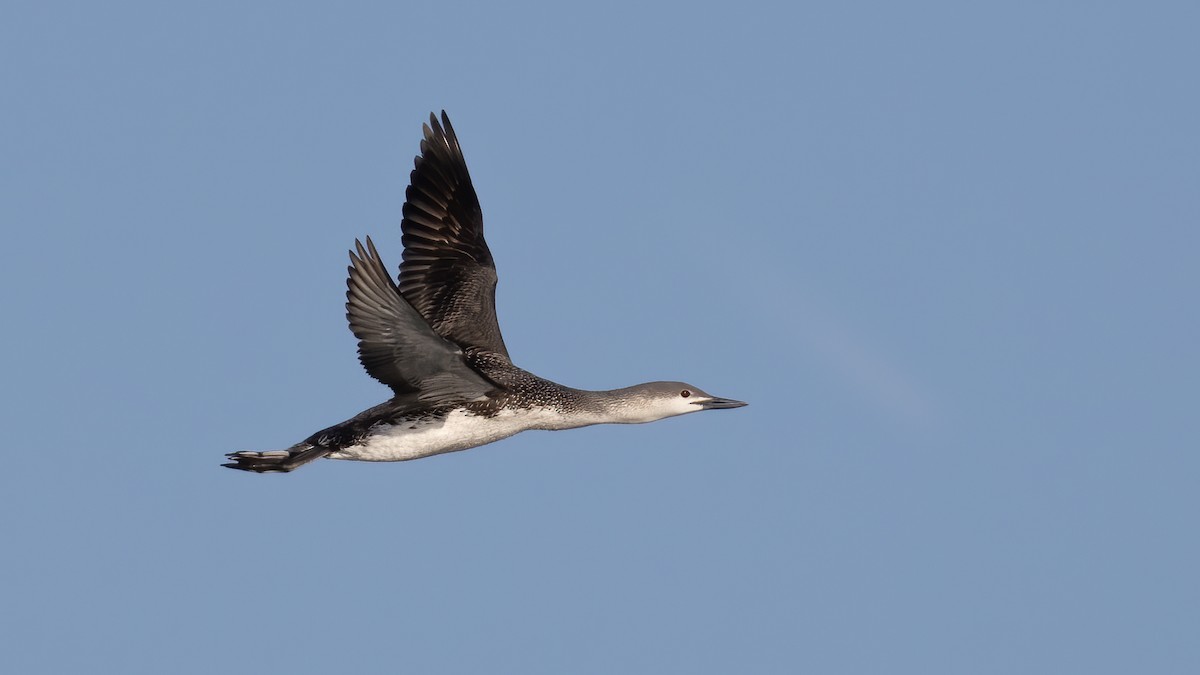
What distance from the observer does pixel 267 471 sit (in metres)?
19.2

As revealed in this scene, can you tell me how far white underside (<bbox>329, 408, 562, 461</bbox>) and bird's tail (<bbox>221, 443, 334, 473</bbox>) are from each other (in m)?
0.32

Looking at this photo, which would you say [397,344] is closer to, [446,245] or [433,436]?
[433,436]

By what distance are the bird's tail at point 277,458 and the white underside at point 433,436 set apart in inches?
12.4

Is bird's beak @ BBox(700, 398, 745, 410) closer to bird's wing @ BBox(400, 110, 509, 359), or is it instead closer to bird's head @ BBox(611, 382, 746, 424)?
bird's head @ BBox(611, 382, 746, 424)

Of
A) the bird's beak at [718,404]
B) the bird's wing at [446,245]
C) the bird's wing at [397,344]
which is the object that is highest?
the bird's wing at [446,245]

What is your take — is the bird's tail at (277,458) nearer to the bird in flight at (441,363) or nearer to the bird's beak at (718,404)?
the bird in flight at (441,363)

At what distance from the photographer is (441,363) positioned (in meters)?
18.7

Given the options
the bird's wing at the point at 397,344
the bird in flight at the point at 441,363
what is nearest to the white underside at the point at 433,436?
the bird in flight at the point at 441,363

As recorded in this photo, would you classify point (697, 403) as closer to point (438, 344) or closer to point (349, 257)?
point (438, 344)

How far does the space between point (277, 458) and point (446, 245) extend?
5.06m

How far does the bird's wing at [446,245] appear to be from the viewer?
22.3 m

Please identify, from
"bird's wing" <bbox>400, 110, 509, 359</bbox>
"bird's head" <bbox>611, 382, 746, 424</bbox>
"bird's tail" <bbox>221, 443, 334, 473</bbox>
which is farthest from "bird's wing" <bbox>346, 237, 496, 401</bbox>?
"bird's wing" <bbox>400, 110, 509, 359</bbox>

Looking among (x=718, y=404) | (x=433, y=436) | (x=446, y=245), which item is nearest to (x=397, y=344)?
(x=433, y=436)

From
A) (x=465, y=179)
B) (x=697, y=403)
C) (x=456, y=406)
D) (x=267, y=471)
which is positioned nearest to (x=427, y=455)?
(x=456, y=406)
